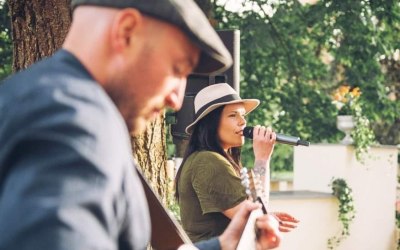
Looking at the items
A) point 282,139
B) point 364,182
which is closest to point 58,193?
point 282,139

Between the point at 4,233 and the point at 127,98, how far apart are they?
0.30m

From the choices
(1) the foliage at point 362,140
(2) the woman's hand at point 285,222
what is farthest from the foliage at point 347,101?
(2) the woman's hand at point 285,222

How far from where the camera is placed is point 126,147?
113 centimetres

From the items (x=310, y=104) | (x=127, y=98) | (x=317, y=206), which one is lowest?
(x=317, y=206)

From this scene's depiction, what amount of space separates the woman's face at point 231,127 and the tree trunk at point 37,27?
2.80 ft

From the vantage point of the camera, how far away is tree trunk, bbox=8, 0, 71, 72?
12.1ft

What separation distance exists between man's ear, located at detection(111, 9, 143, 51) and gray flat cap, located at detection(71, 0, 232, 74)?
0.01m

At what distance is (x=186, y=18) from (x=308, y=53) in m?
11.7

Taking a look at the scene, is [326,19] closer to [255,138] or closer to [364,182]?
[364,182]

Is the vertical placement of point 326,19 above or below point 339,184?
above

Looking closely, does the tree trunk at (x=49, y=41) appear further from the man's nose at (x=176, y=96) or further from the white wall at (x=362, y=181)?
the white wall at (x=362, y=181)

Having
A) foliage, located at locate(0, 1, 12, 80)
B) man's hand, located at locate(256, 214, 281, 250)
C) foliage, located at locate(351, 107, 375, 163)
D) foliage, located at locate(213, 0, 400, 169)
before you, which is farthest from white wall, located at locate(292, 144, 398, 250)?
man's hand, located at locate(256, 214, 281, 250)

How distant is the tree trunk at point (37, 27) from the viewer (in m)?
3.70

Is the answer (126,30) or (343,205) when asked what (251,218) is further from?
(343,205)
